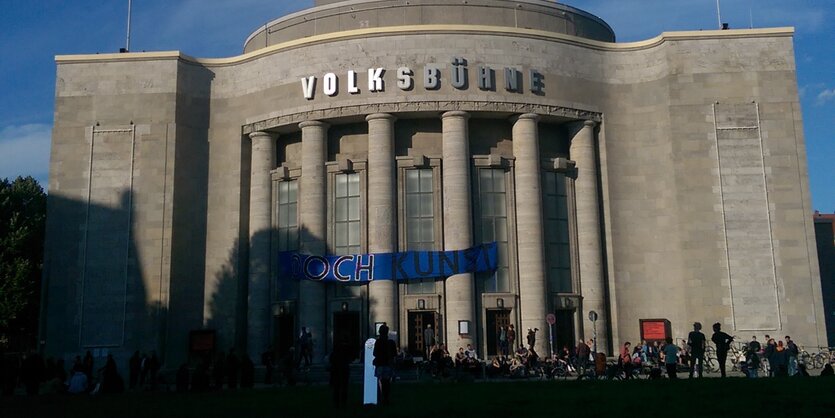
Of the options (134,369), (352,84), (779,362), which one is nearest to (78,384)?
(134,369)

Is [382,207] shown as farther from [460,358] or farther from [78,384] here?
[78,384]

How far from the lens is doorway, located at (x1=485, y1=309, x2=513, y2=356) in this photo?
44.6 metres

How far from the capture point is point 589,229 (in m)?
46.1

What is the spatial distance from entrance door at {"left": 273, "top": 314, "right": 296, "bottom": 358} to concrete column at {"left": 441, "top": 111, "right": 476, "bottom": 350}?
8587mm

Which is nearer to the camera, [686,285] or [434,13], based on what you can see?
[686,285]

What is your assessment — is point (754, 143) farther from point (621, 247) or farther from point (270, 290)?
point (270, 290)

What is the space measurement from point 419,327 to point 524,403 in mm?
25782

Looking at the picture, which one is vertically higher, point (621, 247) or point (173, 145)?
point (173, 145)

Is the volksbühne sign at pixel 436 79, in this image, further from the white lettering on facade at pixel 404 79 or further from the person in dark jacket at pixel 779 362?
the person in dark jacket at pixel 779 362

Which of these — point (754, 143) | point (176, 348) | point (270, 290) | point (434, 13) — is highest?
point (434, 13)

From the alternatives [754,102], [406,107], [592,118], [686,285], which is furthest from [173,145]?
[754,102]

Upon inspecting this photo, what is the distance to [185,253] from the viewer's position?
47.3 meters

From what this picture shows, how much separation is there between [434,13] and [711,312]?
21.5 meters

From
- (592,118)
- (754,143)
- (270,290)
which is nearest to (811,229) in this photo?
(754,143)
